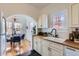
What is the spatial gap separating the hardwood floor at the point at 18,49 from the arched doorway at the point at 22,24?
57 millimetres

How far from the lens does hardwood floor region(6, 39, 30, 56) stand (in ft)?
4.77

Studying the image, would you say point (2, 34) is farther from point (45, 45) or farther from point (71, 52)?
point (71, 52)

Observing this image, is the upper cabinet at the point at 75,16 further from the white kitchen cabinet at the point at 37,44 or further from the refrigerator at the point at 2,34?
the refrigerator at the point at 2,34

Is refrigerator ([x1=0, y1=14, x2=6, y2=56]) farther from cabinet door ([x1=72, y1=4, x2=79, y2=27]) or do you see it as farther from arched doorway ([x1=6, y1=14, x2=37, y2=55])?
cabinet door ([x1=72, y1=4, x2=79, y2=27])

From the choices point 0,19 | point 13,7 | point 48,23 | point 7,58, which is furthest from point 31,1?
point 7,58

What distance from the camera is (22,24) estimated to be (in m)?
1.55

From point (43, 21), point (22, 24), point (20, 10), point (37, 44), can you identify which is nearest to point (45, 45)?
point (37, 44)

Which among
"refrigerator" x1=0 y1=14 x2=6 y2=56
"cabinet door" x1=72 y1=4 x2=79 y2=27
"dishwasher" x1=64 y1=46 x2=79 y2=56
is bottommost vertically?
"dishwasher" x1=64 y1=46 x2=79 y2=56

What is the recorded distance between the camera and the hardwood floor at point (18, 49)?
4.77 feet

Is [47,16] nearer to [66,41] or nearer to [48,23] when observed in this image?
[48,23]

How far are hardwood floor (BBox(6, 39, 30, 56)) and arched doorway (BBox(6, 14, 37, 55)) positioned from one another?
0.19 feet

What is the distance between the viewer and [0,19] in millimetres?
1437

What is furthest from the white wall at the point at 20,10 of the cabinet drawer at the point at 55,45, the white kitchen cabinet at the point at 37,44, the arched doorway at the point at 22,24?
the cabinet drawer at the point at 55,45

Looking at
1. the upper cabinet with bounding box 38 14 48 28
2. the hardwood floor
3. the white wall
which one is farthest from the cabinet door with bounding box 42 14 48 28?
the hardwood floor
